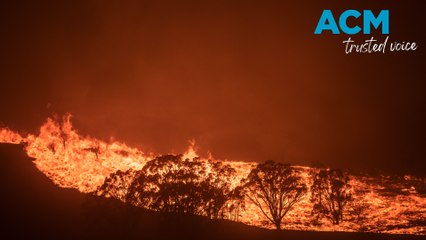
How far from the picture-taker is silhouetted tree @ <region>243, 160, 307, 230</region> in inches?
1708

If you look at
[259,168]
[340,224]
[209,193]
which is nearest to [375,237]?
[340,224]

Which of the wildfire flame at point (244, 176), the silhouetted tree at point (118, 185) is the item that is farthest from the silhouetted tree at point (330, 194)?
the silhouetted tree at point (118, 185)

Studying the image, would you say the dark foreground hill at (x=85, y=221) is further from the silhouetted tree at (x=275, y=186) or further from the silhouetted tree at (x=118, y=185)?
the silhouetted tree at (x=275, y=186)

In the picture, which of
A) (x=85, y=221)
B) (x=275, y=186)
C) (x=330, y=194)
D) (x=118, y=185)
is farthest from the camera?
(x=85, y=221)

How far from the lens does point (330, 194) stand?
152ft

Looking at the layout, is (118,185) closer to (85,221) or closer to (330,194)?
(85,221)

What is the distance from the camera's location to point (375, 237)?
129 feet

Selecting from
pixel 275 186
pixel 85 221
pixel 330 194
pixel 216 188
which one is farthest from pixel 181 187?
pixel 330 194

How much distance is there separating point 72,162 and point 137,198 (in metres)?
14.6

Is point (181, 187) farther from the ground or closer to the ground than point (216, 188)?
closer to the ground

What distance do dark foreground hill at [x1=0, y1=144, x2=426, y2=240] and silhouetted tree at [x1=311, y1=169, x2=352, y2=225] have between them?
434 cm

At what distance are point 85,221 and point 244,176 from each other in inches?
743

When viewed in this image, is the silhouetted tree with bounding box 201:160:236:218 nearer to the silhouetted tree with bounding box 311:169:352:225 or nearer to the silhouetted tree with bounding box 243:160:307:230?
the silhouetted tree with bounding box 243:160:307:230

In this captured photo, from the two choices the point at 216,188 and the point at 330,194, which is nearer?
the point at 216,188
